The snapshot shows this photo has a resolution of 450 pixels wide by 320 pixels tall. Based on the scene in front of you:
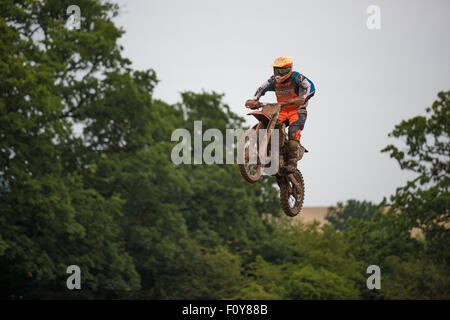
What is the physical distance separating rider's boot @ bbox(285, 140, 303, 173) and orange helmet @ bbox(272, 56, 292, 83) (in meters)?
0.72

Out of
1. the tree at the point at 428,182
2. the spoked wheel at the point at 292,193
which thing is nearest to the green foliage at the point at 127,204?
the tree at the point at 428,182


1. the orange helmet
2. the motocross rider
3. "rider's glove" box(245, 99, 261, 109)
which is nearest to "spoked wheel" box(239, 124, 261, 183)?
"rider's glove" box(245, 99, 261, 109)

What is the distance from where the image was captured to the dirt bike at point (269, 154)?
6.47m

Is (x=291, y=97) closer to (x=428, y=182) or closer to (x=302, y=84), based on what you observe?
(x=302, y=84)

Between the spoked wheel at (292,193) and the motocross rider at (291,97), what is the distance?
10.1 inches

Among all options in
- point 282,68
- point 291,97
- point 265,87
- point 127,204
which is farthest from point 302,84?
point 127,204

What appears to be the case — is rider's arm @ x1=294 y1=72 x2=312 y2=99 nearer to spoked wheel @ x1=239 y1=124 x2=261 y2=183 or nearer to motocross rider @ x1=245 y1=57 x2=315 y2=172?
motocross rider @ x1=245 y1=57 x2=315 y2=172

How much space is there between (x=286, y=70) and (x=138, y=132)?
101 ft

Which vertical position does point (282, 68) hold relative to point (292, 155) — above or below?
above

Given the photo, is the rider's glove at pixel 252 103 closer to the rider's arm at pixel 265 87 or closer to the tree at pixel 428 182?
the rider's arm at pixel 265 87

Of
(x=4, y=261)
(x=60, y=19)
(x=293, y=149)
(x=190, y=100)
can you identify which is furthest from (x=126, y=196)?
(x=293, y=149)

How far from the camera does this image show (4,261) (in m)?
31.7

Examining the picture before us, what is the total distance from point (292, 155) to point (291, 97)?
2.13 feet

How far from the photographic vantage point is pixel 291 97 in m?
7.04
